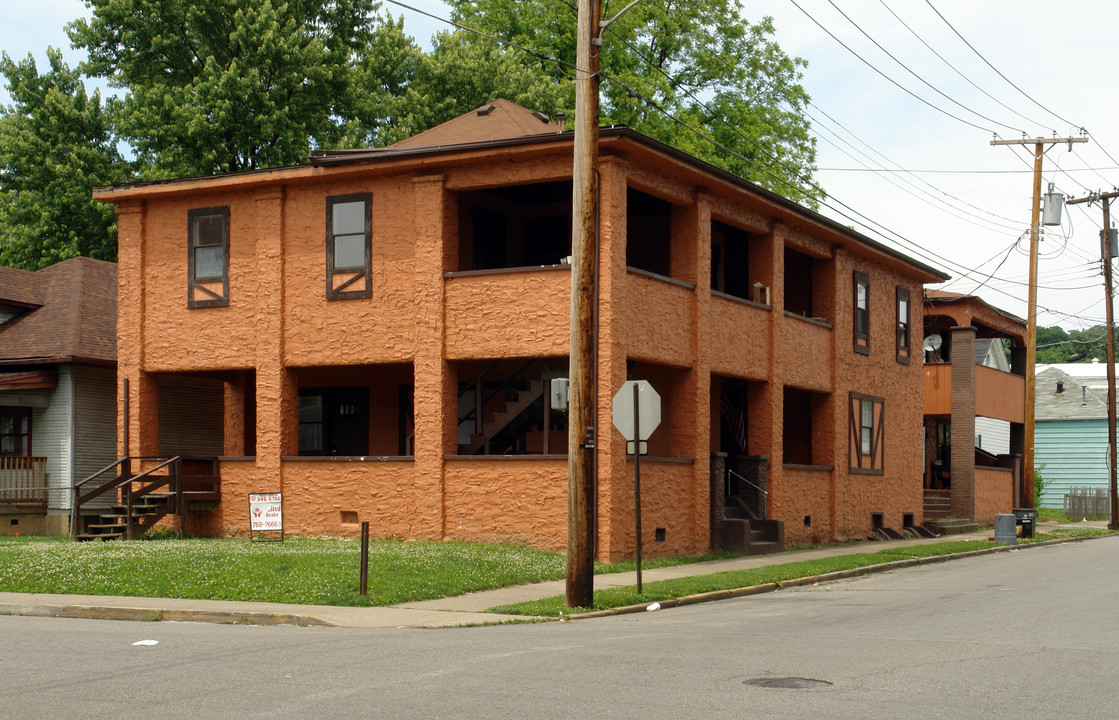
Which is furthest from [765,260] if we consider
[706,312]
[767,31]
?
[767,31]

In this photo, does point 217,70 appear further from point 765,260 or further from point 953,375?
point 953,375

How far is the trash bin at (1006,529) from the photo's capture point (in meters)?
32.6

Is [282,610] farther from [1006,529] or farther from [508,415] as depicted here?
[1006,529]

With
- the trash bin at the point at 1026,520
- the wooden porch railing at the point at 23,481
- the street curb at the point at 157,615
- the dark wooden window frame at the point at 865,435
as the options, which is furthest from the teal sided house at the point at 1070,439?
the street curb at the point at 157,615

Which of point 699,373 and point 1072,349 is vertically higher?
point 1072,349

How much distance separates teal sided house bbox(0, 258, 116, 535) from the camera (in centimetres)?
2953

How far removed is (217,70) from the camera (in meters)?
39.3

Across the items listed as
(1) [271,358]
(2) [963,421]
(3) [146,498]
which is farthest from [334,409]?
(2) [963,421]

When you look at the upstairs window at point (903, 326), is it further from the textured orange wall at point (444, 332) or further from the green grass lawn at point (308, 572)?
the green grass lawn at point (308, 572)

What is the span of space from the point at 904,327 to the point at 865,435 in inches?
176

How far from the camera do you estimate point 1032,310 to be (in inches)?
1517

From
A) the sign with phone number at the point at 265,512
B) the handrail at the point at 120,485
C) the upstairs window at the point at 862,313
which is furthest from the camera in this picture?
the upstairs window at the point at 862,313

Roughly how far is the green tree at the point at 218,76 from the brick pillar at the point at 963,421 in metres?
20.9

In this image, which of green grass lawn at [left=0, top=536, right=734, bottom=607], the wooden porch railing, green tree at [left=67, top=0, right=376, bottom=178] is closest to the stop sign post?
green grass lawn at [left=0, top=536, right=734, bottom=607]
